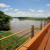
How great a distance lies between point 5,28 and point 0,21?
4316 millimetres

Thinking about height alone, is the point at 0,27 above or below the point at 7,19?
below

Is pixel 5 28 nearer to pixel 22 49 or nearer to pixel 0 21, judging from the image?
pixel 0 21

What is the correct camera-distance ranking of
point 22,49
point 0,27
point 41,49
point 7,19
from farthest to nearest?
point 7,19
point 0,27
point 41,49
point 22,49

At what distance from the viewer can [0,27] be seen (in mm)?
41938

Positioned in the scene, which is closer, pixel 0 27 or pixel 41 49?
pixel 41 49

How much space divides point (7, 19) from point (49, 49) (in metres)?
49.5

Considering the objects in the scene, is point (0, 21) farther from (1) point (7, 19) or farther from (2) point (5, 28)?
(1) point (7, 19)

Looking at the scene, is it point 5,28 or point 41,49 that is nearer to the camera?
point 41,49

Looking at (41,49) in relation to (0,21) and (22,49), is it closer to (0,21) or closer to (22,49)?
(22,49)

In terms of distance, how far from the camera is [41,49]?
3.94m

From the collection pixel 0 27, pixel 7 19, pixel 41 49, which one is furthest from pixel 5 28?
pixel 41 49

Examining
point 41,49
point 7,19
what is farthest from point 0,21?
point 41,49

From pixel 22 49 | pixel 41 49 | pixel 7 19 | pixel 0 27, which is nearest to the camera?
pixel 22 49

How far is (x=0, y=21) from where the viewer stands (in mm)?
43312
